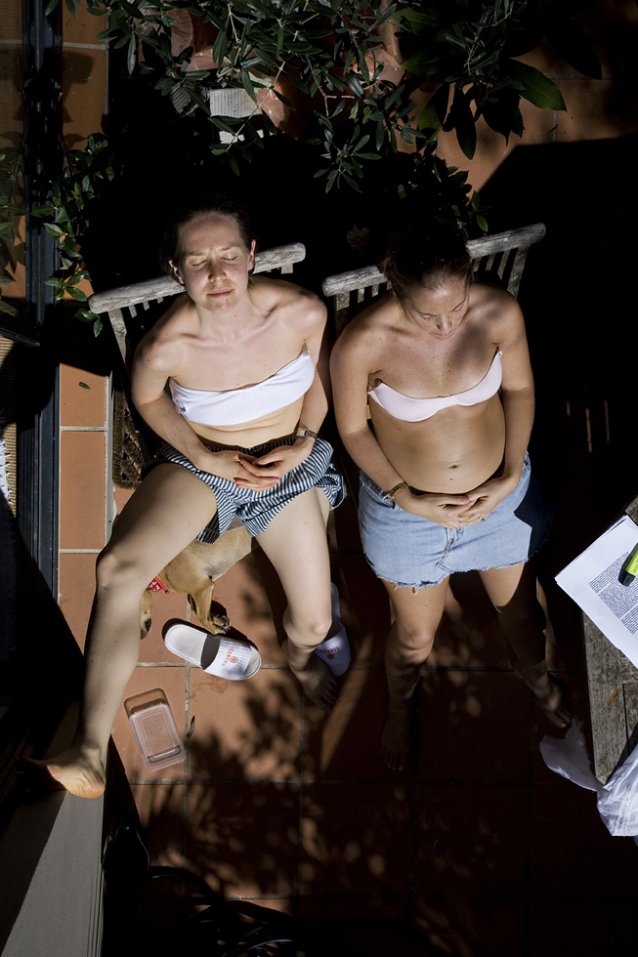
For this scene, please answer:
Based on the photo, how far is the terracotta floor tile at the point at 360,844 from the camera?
3.36 metres

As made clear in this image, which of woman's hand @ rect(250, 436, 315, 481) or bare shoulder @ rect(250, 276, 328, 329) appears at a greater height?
bare shoulder @ rect(250, 276, 328, 329)

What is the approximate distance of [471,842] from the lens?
3377 mm

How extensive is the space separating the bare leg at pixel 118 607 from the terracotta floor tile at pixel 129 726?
0.78 metres

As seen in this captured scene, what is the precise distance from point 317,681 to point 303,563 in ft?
2.22

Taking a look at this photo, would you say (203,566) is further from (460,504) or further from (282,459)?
(460,504)

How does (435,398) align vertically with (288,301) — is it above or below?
below

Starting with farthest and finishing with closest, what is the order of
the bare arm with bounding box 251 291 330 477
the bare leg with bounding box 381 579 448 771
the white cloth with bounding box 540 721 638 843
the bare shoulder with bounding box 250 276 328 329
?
the bare leg with bounding box 381 579 448 771, the bare arm with bounding box 251 291 330 477, the bare shoulder with bounding box 250 276 328 329, the white cloth with bounding box 540 721 638 843

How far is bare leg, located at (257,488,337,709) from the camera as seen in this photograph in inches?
112

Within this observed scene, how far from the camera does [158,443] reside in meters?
3.04

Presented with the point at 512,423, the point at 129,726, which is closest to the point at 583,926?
the point at 129,726

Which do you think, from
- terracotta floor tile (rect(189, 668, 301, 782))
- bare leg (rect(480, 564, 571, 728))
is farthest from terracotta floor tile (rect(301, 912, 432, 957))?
bare leg (rect(480, 564, 571, 728))

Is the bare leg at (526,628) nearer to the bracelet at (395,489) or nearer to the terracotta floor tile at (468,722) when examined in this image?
the terracotta floor tile at (468,722)

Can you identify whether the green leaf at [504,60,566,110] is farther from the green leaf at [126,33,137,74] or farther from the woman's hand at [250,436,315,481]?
the woman's hand at [250,436,315,481]

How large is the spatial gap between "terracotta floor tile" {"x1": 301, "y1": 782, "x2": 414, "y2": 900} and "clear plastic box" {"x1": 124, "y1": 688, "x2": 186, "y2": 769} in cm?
62
